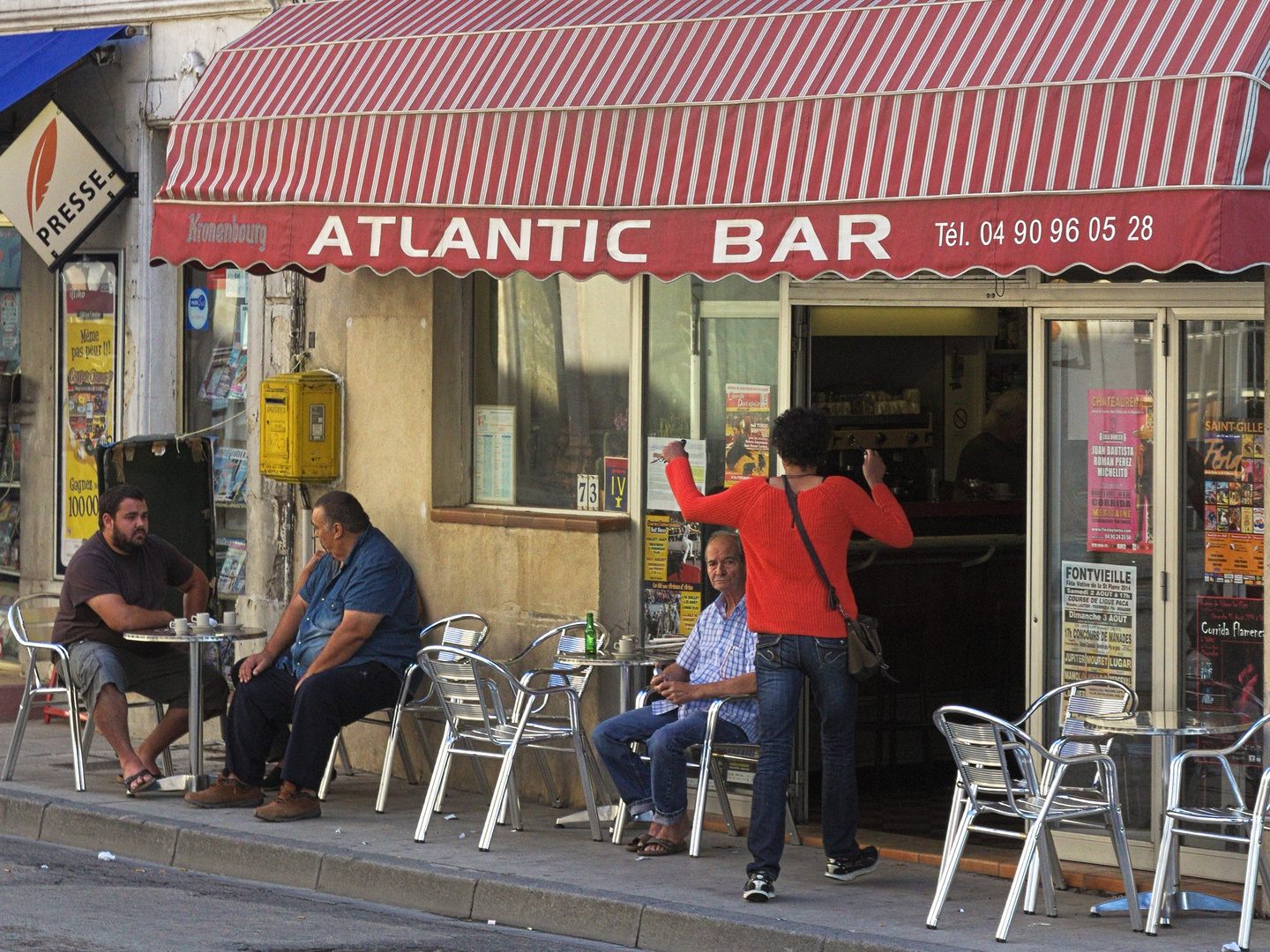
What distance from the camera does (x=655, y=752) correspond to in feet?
25.6

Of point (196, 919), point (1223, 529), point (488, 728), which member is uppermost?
point (1223, 529)

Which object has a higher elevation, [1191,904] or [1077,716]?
[1077,716]

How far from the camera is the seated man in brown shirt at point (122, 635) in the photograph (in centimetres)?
916

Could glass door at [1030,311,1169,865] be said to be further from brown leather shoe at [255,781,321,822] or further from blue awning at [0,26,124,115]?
blue awning at [0,26,124,115]

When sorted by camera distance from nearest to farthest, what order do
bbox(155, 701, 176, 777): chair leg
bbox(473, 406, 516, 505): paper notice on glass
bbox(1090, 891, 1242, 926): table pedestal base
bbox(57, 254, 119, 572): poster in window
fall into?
bbox(1090, 891, 1242, 926): table pedestal base → bbox(155, 701, 176, 777): chair leg → bbox(473, 406, 516, 505): paper notice on glass → bbox(57, 254, 119, 572): poster in window

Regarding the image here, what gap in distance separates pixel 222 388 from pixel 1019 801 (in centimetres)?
598

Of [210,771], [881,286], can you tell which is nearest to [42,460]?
[210,771]

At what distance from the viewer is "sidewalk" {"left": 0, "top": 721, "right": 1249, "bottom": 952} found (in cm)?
676

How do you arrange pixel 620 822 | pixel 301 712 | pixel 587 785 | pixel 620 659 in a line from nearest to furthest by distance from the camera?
pixel 620 822 < pixel 587 785 < pixel 620 659 < pixel 301 712

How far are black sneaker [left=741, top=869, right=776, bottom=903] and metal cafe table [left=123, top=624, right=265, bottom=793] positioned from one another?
295 centimetres

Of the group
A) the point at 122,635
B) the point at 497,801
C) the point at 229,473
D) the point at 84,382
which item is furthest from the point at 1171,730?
the point at 84,382

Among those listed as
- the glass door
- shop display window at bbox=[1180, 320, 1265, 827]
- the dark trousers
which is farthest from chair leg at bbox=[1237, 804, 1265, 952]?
the dark trousers

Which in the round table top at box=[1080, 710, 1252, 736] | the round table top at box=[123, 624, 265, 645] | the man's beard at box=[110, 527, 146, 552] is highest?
the man's beard at box=[110, 527, 146, 552]

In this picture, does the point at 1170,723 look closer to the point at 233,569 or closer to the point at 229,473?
the point at 233,569
